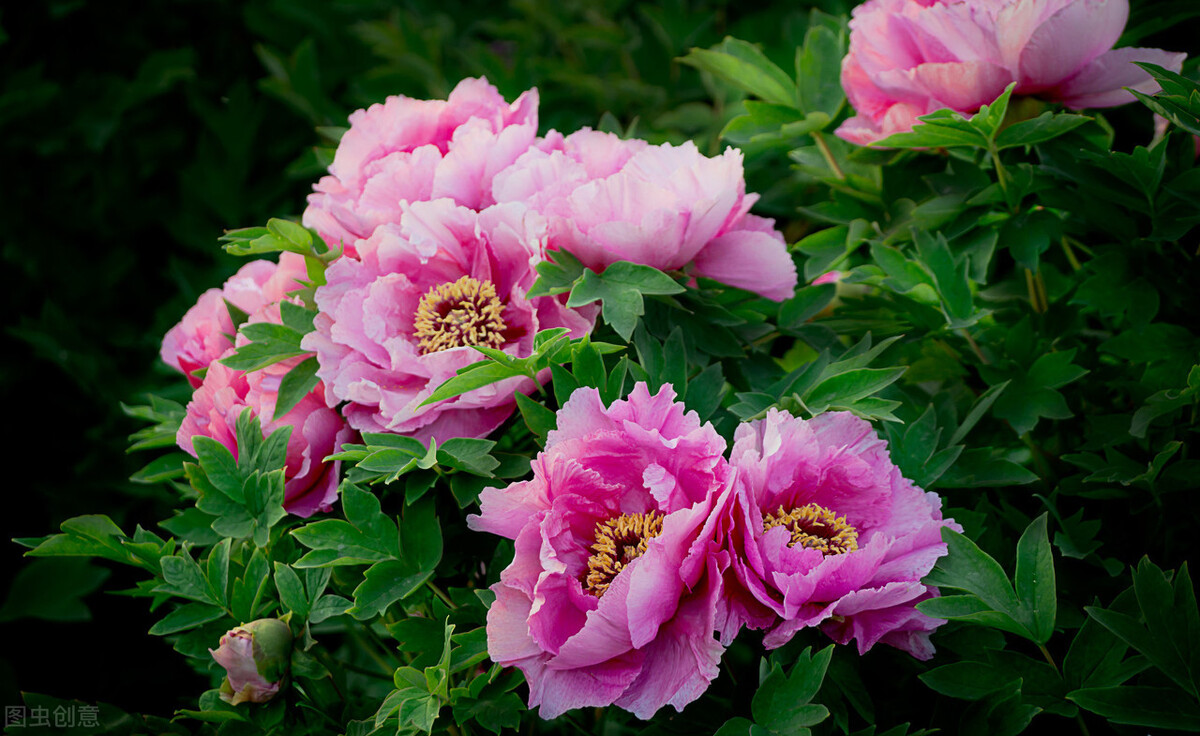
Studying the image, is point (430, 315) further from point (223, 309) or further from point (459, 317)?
point (223, 309)

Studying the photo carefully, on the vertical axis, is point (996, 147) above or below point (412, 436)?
above

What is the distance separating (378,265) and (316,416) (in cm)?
12

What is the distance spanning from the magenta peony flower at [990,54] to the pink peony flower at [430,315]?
32cm

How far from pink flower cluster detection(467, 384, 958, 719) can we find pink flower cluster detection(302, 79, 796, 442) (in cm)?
10

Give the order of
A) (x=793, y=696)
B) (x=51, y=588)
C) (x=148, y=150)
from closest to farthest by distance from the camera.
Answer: (x=793, y=696) → (x=51, y=588) → (x=148, y=150)

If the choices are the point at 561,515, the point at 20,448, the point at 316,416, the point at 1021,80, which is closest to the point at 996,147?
the point at 1021,80

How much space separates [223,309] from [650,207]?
0.37 metres

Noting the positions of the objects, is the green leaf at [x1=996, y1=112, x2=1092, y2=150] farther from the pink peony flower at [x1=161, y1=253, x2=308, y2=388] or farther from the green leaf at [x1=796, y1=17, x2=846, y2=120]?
the pink peony flower at [x1=161, y1=253, x2=308, y2=388]

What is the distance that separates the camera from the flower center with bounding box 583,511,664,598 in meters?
0.62

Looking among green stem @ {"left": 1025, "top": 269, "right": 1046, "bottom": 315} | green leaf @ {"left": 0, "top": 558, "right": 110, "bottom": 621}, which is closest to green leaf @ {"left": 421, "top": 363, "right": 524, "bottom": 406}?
green stem @ {"left": 1025, "top": 269, "right": 1046, "bottom": 315}

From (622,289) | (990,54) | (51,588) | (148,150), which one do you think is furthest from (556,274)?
(148,150)

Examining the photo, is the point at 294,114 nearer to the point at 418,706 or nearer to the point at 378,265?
the point at 378,265

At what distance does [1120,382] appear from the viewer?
76 cm

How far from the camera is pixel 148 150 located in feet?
5.45
